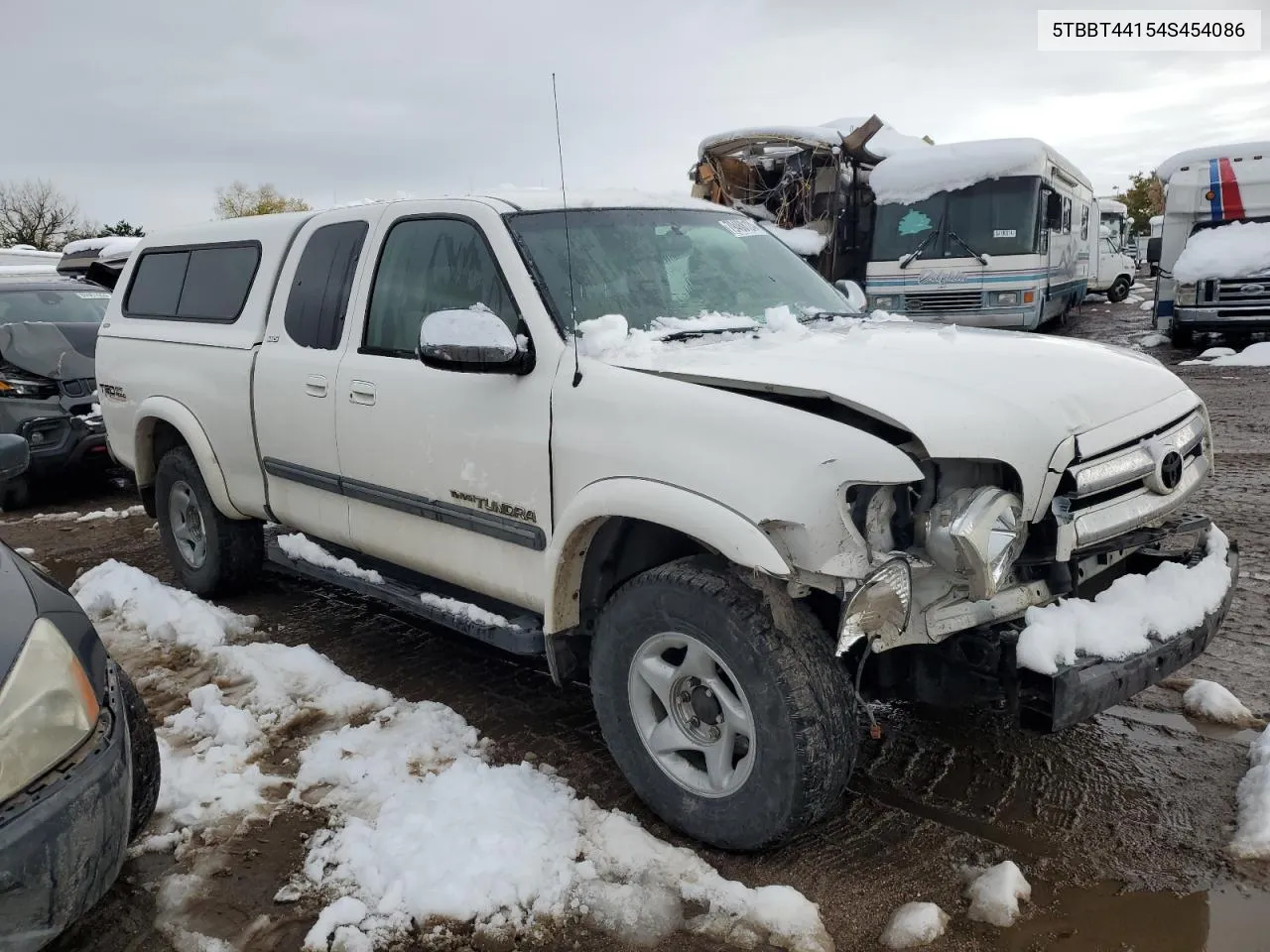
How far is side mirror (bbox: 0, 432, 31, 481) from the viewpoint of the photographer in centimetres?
313

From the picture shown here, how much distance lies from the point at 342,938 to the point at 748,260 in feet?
9.30

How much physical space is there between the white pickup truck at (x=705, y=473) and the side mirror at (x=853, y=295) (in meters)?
0.27

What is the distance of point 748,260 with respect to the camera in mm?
4055

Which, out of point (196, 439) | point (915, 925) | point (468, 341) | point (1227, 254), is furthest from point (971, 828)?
point (1227, 254)

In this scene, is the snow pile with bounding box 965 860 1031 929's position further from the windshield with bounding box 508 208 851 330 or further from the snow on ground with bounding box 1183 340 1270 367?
the snow on ground with bounding box 1183 340 1270 367

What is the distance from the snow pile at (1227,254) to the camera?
1284 centimetres

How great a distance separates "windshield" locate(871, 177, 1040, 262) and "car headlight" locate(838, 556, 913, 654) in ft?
39.3

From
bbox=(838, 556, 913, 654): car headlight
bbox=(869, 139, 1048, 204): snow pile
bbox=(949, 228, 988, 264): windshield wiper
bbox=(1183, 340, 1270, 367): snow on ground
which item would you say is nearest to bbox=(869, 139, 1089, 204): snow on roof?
bbox=(869, 139, 1048, 204): snow pile

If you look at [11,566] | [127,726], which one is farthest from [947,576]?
[11,566]

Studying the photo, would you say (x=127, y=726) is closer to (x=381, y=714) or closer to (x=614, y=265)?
(x=381, y=714)

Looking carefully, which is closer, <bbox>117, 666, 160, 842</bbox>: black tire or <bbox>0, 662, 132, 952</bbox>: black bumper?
<bbox>0, 662, 132, 952</bbox>: black bumper

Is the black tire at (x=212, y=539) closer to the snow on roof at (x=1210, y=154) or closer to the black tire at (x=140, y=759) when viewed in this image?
the black tire at (x=140, y=759)

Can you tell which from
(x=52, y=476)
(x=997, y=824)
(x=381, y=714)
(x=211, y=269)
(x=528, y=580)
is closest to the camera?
(x=997, y=824)

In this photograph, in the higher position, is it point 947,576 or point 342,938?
point 947,576
